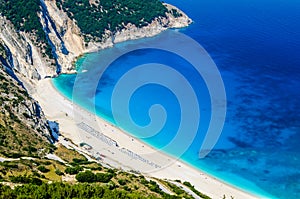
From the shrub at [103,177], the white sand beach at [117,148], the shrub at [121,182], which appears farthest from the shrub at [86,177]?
the white sand beach at [117,148]

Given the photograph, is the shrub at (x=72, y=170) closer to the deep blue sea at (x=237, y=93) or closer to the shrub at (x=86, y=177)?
the shrub at (x=86, y=177)

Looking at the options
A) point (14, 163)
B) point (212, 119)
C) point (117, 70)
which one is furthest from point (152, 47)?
point (14, 163)

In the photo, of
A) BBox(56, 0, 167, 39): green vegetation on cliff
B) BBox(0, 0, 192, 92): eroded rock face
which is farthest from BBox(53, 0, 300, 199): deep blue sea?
BBox(56, 0, 167, 39): green vegetation on cliff

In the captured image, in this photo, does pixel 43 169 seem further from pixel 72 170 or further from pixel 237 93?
pixel 237 93

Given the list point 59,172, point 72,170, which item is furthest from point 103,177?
point 59,172

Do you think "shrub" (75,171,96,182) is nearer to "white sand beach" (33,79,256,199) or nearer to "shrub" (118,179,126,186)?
"shrub" (118,179,126,186)
